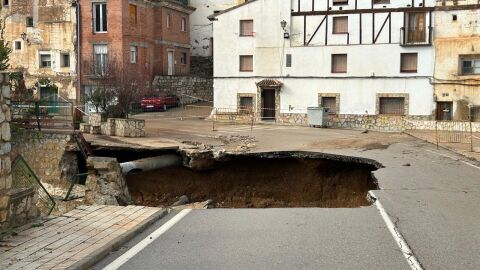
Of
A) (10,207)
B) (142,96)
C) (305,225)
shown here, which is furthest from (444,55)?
(10,207)

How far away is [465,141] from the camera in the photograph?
953 inches

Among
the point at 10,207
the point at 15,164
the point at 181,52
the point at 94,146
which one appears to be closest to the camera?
the point at 10,207

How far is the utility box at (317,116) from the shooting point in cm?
3231

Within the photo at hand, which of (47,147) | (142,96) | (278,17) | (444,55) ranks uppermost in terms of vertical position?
(278,17)

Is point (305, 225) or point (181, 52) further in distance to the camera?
point (181, 52)

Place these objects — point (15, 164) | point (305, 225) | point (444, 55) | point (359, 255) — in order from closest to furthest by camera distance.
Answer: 1. point (359, 255)
2. point (305, 225)
3. point (15, 164)
4. point (444, 55)

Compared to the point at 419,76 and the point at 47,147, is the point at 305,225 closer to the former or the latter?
the point at 47,147

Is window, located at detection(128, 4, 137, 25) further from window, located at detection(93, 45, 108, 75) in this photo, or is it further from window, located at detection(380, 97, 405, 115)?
window, located at detection(380, 97, 405, 115)

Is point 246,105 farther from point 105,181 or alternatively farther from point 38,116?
point 105,181

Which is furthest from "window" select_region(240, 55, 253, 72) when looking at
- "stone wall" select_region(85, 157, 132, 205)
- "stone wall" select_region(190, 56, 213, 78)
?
"stone wall" select_region(85, 157, 132, 205)

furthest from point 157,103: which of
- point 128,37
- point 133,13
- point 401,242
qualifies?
point 401,242

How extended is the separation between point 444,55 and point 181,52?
77.7 feet

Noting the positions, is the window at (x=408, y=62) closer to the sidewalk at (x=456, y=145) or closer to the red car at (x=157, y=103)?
the sidewalk at (x=456, y=145)


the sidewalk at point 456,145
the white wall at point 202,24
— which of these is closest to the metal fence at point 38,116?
the sidewalk at point 456,145
